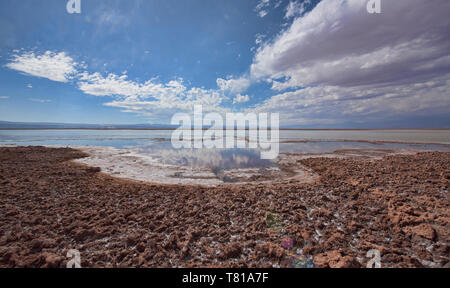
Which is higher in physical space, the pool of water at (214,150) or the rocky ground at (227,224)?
the pool of water at (214,150)

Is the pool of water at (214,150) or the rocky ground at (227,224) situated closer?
the rocky ground at (227,224)

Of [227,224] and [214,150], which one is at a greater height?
[214,150]

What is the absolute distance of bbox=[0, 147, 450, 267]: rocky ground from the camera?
352 cm

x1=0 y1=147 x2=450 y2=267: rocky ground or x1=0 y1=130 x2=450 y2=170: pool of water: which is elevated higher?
x1=0 y1=130 x2=450 y2=170: pool of water

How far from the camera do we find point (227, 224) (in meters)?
4.90

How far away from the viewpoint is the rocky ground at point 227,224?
11.5 feet

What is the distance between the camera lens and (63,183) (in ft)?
26.3

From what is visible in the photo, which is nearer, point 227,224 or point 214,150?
point 227,224
